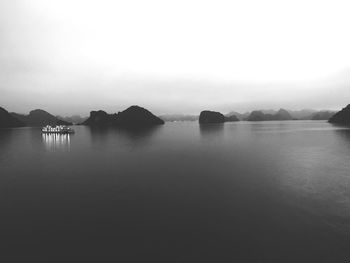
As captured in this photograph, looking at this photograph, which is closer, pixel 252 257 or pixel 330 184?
pixel 252 257

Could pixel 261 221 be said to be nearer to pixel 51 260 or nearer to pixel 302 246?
pixel 302 246

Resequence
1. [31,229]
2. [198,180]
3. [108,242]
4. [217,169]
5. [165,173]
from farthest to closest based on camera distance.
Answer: [217,169] → [165,173] → [198,180] → [31,229] → [108,242]

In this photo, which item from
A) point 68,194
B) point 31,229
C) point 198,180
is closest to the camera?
point 31,229

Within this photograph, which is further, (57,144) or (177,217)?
(57,144)

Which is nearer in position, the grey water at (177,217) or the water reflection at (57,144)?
the grey water at (177,217)

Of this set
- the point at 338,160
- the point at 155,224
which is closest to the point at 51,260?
the point at 155,224

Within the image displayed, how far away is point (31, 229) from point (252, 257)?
689 inches

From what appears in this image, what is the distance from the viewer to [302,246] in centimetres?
1396

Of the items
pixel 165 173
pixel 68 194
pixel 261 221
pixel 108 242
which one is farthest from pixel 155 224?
pixel 165 173

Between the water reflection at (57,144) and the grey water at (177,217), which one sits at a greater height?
the water reflection at (57,144)

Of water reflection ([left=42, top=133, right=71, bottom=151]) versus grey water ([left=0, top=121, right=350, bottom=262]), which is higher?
water reflection ([left=42, top=133, right=71, bottom=151])

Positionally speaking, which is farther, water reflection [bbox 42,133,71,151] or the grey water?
water reflection [bbox 42,133,71,151]

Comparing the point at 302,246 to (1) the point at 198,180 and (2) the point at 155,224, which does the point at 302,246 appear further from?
(1) the point at 198,180

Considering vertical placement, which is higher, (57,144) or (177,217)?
(57,144)
